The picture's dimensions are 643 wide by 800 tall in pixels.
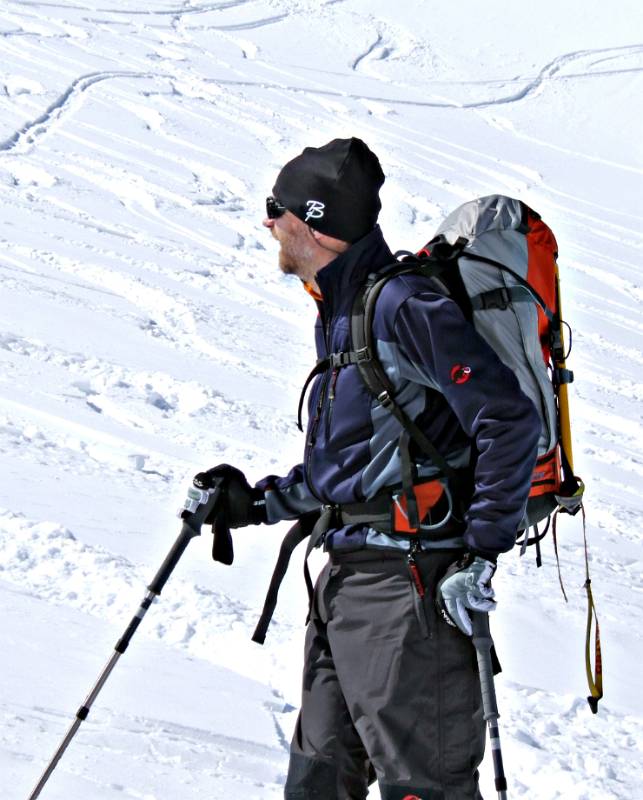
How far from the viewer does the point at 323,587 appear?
272cm

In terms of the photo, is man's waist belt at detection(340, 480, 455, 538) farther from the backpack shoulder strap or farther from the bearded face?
the bearded face

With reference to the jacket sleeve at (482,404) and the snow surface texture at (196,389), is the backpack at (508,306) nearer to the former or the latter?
Answer: the jacket sleeve at (482,404)

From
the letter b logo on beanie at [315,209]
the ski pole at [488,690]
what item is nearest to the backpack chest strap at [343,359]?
the letter b logo on beanie at [315,209]

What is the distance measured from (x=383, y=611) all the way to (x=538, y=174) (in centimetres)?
1998

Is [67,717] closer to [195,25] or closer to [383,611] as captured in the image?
[383,611]

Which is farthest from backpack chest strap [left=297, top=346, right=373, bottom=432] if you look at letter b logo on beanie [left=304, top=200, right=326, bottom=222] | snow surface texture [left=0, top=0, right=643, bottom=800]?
snow surface texture [left=0, top=0, right=643, bottom=800]

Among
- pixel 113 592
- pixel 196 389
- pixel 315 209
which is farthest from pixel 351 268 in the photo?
pixel 196 389

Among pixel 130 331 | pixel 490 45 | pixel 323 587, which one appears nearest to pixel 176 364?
pixel 130 331

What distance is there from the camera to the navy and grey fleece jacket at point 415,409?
2.37 m

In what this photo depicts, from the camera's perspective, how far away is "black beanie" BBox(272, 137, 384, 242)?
2631 millimetres

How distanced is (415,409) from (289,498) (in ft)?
1.98

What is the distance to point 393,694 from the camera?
2.48m

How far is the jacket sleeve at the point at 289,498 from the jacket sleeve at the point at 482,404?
640 millimetres

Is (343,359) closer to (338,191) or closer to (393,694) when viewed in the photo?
(338,191)
